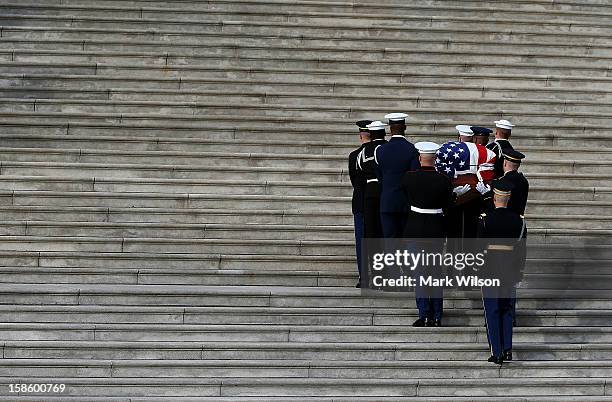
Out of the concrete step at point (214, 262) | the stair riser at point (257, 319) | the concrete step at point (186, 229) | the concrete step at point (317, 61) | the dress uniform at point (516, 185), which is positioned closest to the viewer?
the dress uniform at point (516, 185)

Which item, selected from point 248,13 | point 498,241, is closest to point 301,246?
point 498,241

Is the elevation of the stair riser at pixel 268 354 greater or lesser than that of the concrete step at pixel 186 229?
lesser

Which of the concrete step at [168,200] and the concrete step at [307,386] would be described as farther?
the concrete step at [168,200]

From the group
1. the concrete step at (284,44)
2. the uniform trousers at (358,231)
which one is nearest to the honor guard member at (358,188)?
the uniform trousers at (358,231)

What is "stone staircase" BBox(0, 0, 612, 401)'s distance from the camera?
1042 centimetres

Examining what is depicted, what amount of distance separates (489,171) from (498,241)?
1.30 metres

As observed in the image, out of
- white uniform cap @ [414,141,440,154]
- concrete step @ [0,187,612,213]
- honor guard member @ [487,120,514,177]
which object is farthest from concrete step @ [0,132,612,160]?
white uniform cap @ [414,141,440,154]

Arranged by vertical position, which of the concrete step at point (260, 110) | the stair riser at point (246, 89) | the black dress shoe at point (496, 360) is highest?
the stair riser at point (246, 89)

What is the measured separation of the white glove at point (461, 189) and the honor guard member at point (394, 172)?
0.43 metres

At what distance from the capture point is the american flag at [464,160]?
11312mm

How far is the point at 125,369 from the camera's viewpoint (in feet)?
33.8

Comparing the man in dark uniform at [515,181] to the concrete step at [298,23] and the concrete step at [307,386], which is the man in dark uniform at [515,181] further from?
the concrete step at [298,23]

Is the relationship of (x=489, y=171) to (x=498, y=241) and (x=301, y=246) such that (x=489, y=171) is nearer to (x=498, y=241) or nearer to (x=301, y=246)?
(x=498, y=241)

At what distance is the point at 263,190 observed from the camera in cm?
1336
